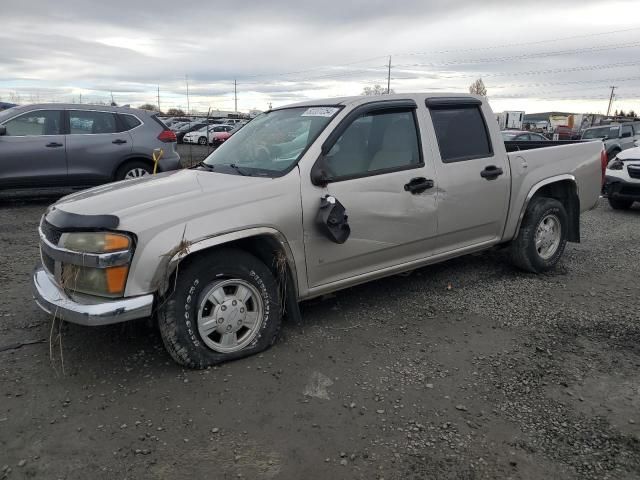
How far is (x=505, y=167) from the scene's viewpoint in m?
4.93

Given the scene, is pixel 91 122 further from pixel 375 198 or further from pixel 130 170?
pixel 375 198

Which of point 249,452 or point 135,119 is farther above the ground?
point 135,119

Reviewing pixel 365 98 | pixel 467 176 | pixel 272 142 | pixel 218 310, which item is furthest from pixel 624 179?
pixel 218 310

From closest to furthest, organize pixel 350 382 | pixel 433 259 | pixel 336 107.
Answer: pixel 350 382 → pixel 336 107 → pixel 433 259

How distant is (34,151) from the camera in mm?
8484

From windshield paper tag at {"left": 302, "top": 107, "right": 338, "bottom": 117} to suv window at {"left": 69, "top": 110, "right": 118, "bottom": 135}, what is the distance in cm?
597

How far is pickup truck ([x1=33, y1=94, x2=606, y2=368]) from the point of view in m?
3.17

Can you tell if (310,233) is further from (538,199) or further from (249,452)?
(538,199)

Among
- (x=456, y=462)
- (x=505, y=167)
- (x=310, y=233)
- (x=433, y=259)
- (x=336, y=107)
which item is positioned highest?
(x=336, y=107)

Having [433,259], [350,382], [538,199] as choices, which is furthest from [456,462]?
[538,199]

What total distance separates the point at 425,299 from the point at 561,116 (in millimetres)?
72084

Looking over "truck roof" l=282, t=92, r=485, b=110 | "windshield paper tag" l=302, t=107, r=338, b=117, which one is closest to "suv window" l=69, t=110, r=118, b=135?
"truck roof" l=282, t=92, r=485, b=110

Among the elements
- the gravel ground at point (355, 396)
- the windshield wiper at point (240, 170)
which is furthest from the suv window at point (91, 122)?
the windshield wiper at point (240, 170)

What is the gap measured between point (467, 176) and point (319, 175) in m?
1.57
